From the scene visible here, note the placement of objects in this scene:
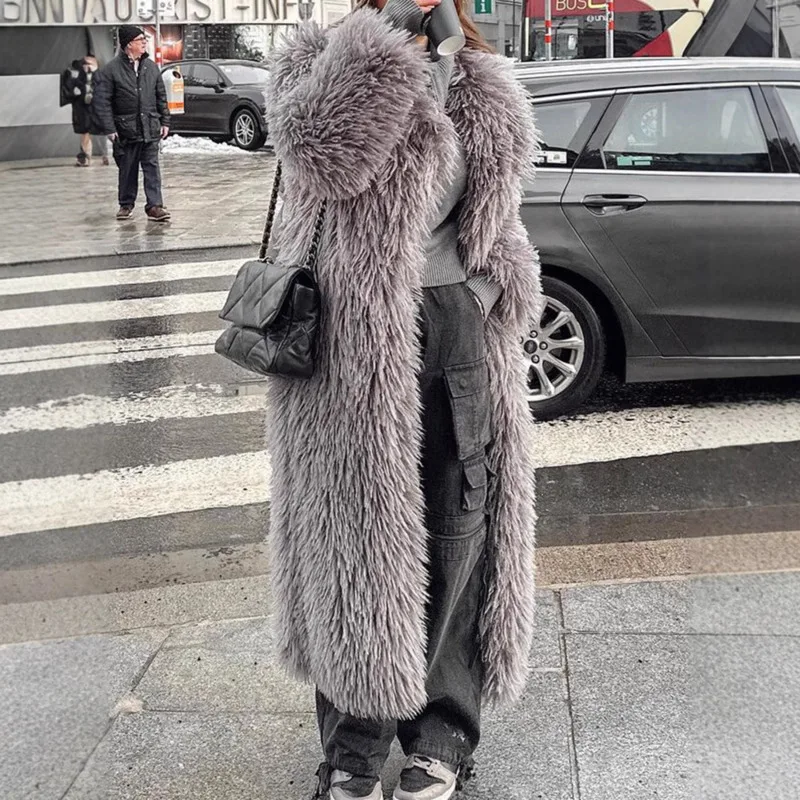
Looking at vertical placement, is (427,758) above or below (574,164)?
below

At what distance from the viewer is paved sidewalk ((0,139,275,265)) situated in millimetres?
12508

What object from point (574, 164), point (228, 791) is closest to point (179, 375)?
point (574, 164)

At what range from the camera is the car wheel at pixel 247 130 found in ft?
75.4

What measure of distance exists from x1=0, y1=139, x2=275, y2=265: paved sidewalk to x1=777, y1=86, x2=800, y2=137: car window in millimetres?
7088

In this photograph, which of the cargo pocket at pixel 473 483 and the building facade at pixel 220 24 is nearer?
the cargo pocket at pixel 473 483

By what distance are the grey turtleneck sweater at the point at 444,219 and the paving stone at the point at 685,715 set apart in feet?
3.84

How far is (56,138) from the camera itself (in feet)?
71.7

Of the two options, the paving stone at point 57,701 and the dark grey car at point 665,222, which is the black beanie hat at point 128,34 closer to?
the dark grey car at point 665,222

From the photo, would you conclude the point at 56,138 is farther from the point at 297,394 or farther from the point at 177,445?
the point at 297,394

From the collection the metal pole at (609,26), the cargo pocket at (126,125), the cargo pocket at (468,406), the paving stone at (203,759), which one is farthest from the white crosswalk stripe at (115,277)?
the metal pole at (609,26)

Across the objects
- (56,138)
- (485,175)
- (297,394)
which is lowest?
(56,138)

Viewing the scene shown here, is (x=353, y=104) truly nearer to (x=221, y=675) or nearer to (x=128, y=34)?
(x=221, y=675)

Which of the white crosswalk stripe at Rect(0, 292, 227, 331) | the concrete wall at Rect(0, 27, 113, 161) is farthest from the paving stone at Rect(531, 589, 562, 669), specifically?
the concrete wall at Rect(0, 27, 113, 161)

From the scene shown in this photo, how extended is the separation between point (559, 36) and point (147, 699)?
19.0 m
